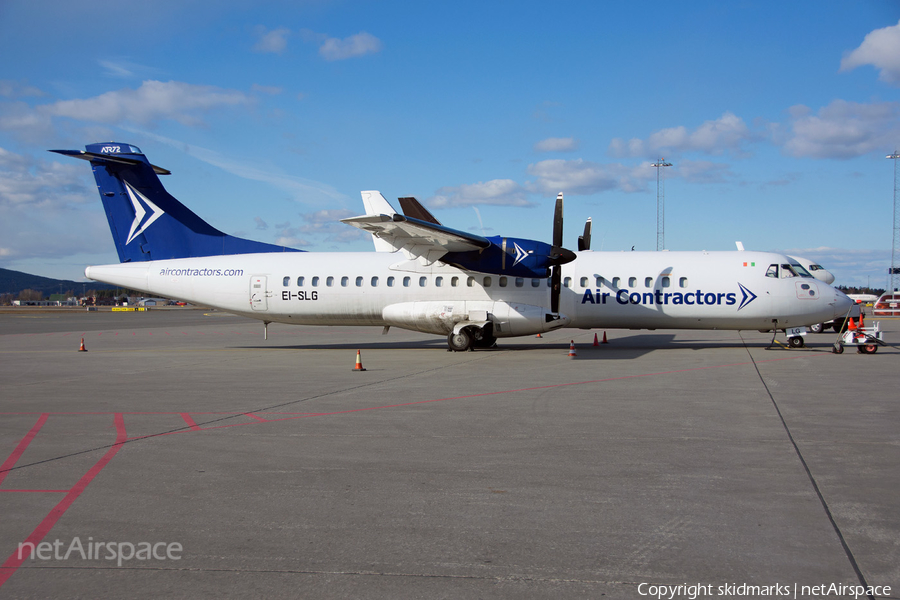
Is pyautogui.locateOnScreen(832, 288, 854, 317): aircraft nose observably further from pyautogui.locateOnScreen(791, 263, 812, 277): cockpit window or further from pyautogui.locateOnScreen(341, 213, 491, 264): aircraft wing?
pyautogui.locateOnScreen(341, 213, 491, 264): aircraft wing

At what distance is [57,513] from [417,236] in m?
15.7

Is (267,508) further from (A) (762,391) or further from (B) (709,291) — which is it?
(B) (709,291)

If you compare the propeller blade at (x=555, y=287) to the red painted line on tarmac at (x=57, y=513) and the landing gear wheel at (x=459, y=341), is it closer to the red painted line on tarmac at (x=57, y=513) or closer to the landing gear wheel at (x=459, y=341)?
the landing gear wheel at (x=459, y=341)

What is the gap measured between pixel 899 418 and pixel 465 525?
791cm

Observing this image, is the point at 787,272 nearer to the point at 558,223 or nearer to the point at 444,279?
the point at 558,223

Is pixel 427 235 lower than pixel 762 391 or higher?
higher

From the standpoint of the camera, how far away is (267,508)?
18.5 feet

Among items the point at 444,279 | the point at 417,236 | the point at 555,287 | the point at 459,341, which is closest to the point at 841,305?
the point at 555,287

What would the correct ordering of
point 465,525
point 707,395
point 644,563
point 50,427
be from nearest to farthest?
point 644,563, point 465,525, point 50,427, point 707,395

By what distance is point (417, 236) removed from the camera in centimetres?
2056

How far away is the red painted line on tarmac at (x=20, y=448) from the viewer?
23.0ft

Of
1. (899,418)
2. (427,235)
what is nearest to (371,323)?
(427,235)

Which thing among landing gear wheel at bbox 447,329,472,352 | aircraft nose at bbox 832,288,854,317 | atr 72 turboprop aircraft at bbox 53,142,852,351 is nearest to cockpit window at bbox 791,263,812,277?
atr 72 turboprop aircraft at bbox 53,142,852,351

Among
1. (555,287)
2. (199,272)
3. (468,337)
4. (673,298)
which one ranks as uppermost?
(199,272)
